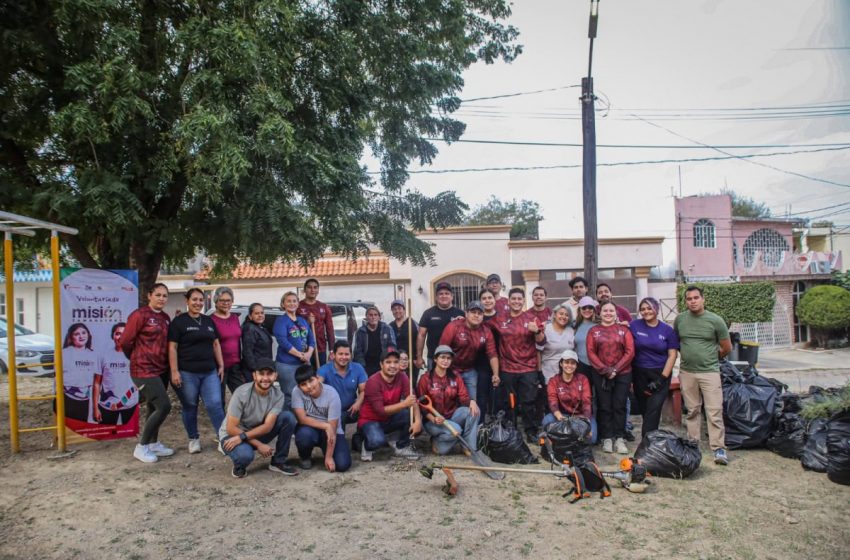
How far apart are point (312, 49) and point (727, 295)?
16146 mm

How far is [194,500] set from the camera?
4.61m

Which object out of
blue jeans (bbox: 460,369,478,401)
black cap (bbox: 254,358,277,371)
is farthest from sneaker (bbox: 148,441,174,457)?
blue jeans (bbox: 460,369,478,401)

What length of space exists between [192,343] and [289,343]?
109cm

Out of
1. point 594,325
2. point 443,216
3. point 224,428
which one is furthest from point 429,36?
point 224,428

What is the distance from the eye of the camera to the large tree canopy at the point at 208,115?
5332 mm

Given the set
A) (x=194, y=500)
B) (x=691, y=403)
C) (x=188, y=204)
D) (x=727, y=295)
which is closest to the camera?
(x=194, y=500)

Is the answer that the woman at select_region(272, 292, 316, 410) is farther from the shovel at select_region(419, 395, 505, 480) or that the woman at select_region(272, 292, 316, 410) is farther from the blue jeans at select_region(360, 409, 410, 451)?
the shovel at select_region(419, 395, 505, 480)

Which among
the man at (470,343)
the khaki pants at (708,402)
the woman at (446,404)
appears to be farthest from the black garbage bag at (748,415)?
the woman at (446,404)

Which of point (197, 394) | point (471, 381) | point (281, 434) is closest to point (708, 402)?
point (471, 381)

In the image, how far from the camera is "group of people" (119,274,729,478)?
5355 mm

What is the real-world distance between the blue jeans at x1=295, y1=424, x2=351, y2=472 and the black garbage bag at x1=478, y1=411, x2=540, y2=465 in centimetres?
141

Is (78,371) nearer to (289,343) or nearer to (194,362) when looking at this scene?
(194,362)

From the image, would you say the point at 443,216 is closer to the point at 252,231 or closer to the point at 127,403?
the point at 252,231

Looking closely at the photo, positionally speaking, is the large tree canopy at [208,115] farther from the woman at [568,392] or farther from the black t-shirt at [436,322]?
the woman at [568,392]
